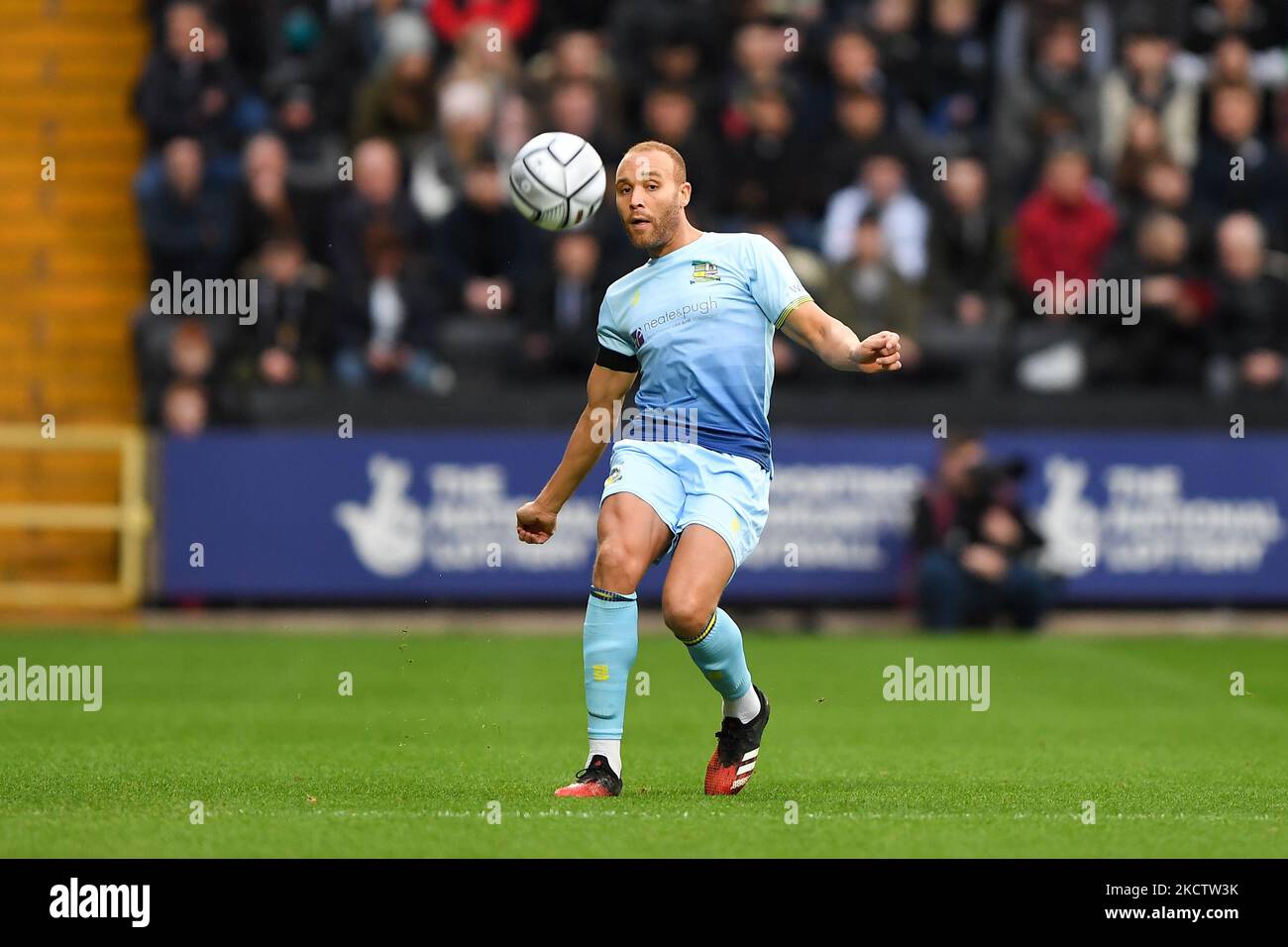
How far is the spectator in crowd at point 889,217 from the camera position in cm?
1858

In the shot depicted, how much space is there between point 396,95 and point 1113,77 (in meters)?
6.34

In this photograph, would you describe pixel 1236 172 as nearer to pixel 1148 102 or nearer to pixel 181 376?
pixel 1148 102

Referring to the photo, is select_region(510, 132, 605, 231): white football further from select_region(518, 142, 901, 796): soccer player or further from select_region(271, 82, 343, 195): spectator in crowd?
select_region(271, 82, 343, 195): spectator in crowd

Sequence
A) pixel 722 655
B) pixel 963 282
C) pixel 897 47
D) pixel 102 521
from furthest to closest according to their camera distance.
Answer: pixel 897 47 → pixel 963 282 → pixel 102 521 → pixel 722 655

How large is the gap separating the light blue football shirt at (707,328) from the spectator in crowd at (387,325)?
9.77 m

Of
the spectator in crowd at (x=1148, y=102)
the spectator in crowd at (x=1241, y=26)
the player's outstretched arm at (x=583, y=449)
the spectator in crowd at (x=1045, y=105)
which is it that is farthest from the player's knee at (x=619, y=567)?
the spectator in crowd at (x=1241, y=26)

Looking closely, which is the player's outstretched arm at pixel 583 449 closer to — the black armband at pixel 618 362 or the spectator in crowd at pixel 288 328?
the black armband at pixel 618 362

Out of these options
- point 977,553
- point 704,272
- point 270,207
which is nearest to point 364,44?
point 270,207

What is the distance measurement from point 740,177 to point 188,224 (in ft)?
15.4

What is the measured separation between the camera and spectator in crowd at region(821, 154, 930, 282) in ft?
61.0

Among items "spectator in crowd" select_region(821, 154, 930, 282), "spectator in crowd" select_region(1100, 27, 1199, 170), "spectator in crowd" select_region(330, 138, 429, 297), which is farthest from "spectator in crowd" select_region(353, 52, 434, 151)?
"spectator in crowd" select_region(1100, 27, 1199, 170)

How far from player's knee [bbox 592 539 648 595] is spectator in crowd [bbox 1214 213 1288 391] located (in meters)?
11.0

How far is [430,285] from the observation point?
1870cm

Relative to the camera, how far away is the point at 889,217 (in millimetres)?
18734
